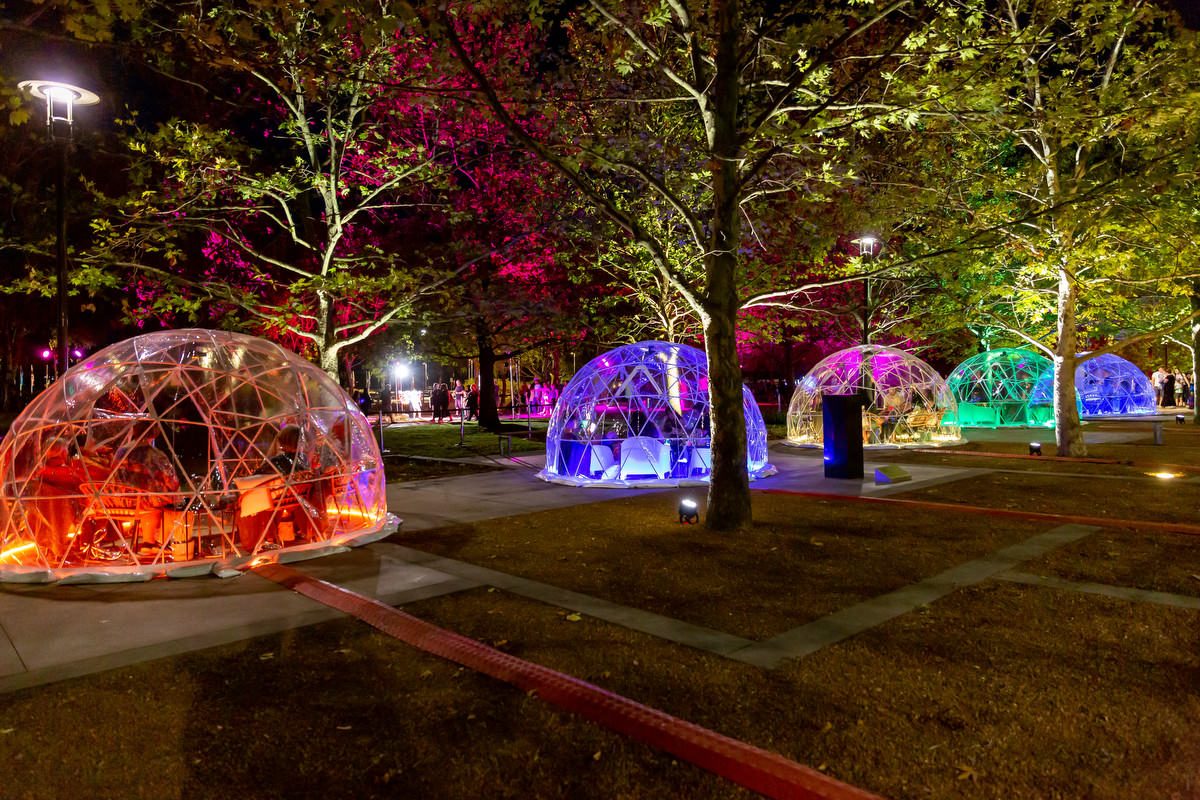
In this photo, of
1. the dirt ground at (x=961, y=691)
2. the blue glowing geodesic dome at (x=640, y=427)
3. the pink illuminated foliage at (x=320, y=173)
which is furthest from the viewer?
the blue glowing geodesic dome at (x=640, y=427)

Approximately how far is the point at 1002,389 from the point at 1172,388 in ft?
55.5

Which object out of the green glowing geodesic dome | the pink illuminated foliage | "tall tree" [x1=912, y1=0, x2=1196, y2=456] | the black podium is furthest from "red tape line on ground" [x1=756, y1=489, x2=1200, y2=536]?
the green glowing geodesic dome

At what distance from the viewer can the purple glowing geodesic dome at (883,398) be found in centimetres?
2072

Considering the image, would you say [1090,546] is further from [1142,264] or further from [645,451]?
[1142,264]

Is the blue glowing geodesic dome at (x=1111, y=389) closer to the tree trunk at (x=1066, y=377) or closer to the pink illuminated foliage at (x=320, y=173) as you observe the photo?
the tree trunk at (x=1066, y=377)

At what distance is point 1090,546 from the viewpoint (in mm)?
8094

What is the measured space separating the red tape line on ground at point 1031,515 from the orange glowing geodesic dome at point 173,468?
7321 mm

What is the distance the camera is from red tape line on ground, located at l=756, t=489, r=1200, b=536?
879cm

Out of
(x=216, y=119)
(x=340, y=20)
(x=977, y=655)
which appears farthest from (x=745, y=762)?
(x=216, y=119)

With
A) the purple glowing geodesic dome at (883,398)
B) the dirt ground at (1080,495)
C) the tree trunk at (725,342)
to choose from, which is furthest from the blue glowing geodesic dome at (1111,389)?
the tree trunk at (725,342)

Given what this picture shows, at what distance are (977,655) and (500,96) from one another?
879 cm

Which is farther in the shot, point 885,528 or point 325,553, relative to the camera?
point 885,528

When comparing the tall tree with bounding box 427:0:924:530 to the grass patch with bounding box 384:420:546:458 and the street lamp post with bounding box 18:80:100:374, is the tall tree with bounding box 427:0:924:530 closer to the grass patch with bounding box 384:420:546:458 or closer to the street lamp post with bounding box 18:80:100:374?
the street lamp post with bounding box 18:80:100:374

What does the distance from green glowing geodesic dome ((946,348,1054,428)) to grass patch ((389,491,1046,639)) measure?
64.6 feet
